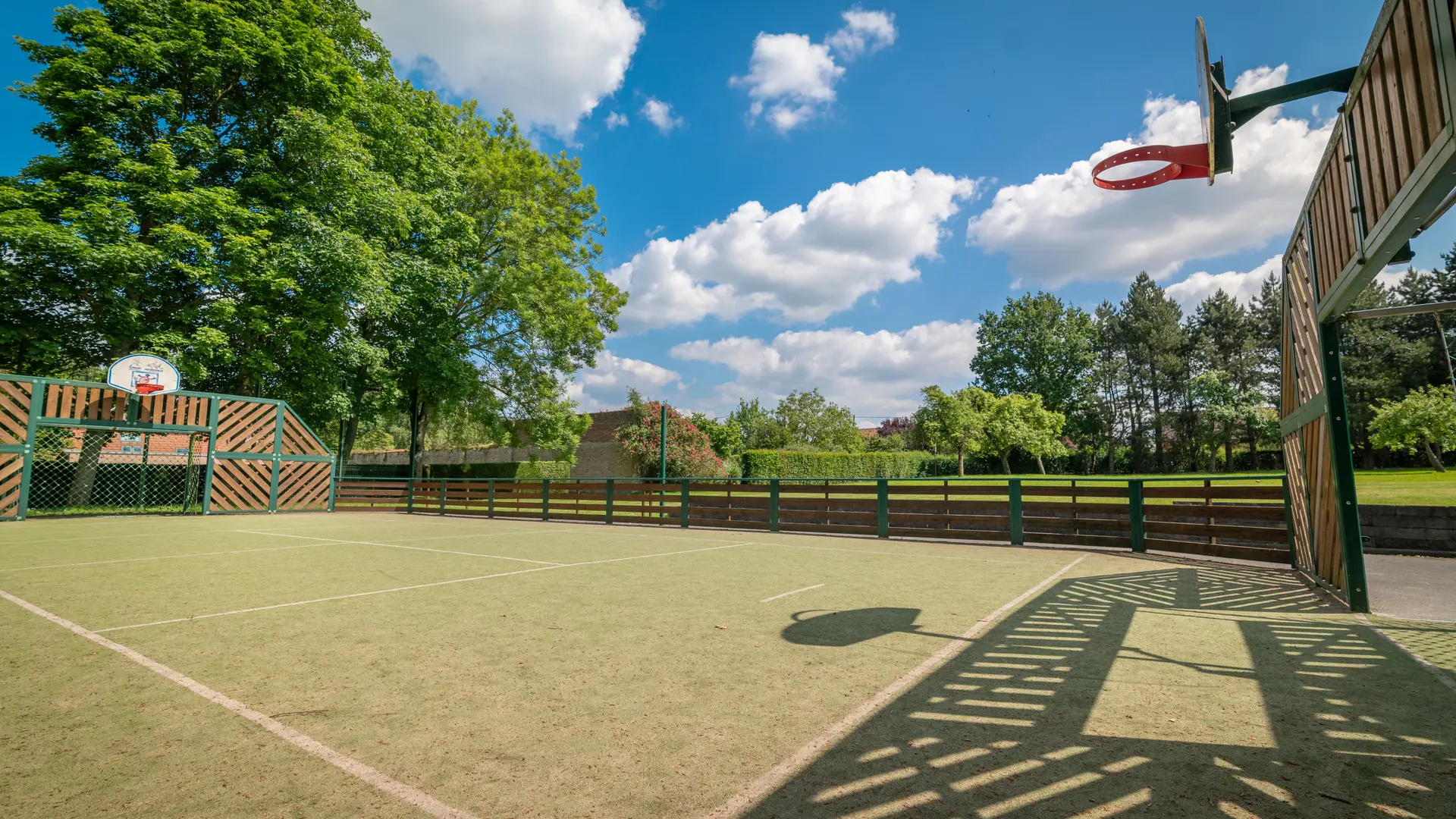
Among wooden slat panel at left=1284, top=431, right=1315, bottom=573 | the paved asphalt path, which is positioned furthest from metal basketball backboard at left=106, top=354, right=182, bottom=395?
the paved asphalt path

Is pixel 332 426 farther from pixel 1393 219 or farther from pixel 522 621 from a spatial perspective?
pixel 1393 219

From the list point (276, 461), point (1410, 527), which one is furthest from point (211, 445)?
point (1410, 527)

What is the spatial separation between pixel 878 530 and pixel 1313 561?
6.75 meters

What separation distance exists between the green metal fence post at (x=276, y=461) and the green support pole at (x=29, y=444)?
517 centimetres

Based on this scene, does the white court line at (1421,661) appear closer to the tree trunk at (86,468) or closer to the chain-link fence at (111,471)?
the chain-link fence at (111,471)

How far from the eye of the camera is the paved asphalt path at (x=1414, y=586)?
5.48 meters

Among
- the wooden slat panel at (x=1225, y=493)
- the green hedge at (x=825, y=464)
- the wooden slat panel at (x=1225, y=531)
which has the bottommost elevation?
Answer: the wooden slat panel at (x=1225, y=531)

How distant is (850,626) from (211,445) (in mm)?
20944

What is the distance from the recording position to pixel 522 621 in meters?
5.11

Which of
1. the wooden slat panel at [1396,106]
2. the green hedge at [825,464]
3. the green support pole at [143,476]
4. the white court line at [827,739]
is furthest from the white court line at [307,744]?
the green hedge at [825,464]

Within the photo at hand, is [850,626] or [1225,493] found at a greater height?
[1225,493]

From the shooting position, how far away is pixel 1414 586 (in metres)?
6.62

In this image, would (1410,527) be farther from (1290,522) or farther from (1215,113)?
(1215,113)

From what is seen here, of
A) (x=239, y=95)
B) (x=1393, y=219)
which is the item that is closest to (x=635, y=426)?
(x=239, y=95)
